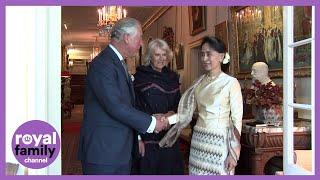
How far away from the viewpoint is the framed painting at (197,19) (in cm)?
718

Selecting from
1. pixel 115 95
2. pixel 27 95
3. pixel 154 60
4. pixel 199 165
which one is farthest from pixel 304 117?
pixel 27 95

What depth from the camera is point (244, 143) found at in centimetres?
379

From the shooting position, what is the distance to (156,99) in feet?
10.9

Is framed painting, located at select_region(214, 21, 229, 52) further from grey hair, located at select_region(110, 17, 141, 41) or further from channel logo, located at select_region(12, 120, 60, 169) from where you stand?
channel logo, located at select_region(12, 120, 60, 169)

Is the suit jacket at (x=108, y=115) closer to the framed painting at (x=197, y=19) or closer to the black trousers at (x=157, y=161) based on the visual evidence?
the black trousers at (x=157, y=161)

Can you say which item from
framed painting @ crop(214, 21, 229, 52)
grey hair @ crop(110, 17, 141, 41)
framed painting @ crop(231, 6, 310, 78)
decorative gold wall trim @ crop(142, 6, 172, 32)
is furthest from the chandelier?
grey hair @ crop(110, 17, 141, 41)

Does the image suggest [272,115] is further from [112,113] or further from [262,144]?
[112,113]

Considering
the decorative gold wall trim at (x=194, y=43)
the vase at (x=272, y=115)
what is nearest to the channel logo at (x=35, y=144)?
the vase at (x=272, y=115)

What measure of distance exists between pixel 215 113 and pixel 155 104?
708mm

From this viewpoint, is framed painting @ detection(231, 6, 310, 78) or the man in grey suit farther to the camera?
framed painting @ detection(231, 6, 310, 78)

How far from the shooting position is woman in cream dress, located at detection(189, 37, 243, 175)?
272 centimetres

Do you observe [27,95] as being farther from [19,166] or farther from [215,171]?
[215,171]

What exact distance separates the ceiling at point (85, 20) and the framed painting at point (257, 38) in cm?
514

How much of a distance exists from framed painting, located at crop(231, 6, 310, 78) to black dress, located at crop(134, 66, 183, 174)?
63.8 inches
